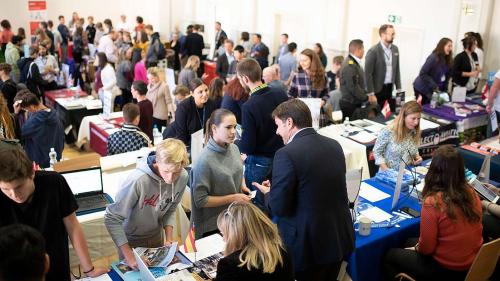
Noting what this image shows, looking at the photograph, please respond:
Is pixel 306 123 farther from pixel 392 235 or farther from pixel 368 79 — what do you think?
pixel 368 79

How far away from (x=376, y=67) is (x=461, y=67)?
5.81 feet

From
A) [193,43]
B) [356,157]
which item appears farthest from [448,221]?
[193,43]

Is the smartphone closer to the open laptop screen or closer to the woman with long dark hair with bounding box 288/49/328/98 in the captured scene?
the open laptop screen

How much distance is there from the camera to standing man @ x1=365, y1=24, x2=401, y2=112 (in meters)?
6.44

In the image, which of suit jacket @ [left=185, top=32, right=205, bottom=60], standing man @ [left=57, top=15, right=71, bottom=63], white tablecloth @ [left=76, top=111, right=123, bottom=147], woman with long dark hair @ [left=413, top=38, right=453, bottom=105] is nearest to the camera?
white tablecloth @ [left=76, top=111, right=123, bottom=147]

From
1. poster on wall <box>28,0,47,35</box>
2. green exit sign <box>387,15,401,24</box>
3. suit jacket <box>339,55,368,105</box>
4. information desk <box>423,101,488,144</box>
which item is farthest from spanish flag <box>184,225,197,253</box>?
poster on wall <box>28,0,47,35</box>

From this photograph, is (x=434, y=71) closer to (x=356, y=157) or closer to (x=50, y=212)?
(x=356, y=157)

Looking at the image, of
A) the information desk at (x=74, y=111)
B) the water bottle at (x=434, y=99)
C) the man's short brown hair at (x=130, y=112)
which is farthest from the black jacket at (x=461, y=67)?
the information desk at (x=74, y=111)

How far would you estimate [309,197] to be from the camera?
8.27ft

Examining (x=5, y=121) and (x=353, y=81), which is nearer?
(x=5, y=121)

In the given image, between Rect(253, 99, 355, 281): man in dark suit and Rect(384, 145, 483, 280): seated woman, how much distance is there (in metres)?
0.62

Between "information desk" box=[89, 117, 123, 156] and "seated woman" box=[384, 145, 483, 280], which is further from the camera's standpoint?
"information desk" box=[89, 117, 123, 156]

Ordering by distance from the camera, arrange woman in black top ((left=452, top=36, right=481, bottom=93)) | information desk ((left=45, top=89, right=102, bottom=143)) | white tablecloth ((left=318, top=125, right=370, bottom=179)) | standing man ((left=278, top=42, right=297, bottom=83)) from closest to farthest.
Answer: white tablecloth ((left=318, top=125, right=370, bottom=179)), information desk ((left=45, top=89, right=102, bottom=143)), woman in black top ((left=452, top=36, right=481, bottom=93)), standing man ((left=278, top=42, right=297, bottom=83))

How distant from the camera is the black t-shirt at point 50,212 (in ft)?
7.06
